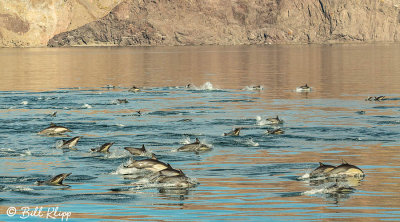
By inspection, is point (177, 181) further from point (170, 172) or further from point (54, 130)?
point (54, 130)

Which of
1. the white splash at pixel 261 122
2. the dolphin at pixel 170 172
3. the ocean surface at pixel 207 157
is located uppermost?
the dolphin at pixel 170 172

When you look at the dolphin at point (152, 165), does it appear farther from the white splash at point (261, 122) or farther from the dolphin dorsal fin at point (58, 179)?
the white splash at point (261, 122)

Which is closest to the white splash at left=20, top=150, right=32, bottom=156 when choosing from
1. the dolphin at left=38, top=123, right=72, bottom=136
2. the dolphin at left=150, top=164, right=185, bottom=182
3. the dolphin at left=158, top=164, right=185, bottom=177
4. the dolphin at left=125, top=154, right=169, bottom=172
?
the dolphin at left=38, top=123, right=72, bottom=136

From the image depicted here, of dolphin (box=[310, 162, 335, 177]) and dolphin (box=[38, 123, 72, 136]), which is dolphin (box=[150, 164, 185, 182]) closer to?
dolphin (box=[310, 162, 335, 177])

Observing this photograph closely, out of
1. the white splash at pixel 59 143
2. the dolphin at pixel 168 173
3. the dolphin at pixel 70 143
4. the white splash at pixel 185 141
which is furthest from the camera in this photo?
the white splash at pixel 185 141

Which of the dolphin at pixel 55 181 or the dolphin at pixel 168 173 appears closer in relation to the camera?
the dolphin at pixel 168 173

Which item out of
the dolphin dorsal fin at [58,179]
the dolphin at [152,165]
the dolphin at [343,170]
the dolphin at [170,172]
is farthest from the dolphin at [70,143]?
the dolphin at [343,170]

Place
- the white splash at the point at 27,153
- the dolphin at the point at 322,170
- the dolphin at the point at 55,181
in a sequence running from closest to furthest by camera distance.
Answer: the dolphin at the point at 55,181 → the dolphin at the point at 322,170 → the white splash at the point at 27,153

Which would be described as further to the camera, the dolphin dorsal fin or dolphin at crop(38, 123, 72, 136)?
dolphin at crop(38, 123, 72, 136)

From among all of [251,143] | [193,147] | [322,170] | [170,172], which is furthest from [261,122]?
[170,172]

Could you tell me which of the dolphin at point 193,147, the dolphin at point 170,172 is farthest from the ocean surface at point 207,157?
the dolphin at point 170,172

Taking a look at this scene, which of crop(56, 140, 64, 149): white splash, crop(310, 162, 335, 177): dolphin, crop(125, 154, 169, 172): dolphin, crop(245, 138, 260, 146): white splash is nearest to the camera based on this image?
crop(310, 162, 335, 177): dolphin

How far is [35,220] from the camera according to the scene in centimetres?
1856

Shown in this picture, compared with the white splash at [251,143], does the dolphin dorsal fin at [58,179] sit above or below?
above
